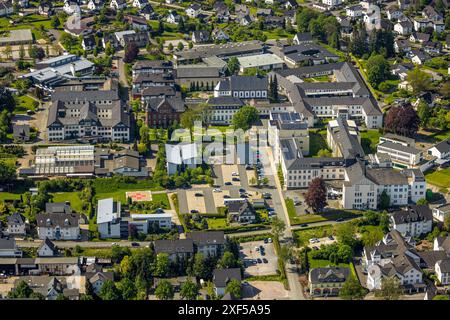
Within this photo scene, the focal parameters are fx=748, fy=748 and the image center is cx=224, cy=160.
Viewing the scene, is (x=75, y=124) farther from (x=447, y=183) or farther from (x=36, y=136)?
(x=447, y=183)

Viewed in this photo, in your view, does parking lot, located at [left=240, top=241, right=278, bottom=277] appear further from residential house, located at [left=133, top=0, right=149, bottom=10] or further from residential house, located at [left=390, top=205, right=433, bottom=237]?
residential house, located at [left=133, top=0, right=149, bottom=10]

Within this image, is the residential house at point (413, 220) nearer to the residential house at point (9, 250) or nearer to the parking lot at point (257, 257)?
the parking lot at point (257, 257)

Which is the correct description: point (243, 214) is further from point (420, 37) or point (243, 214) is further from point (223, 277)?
point (420, 37)

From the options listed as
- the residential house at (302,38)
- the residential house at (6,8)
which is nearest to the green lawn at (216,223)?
the residential house at (302,38)

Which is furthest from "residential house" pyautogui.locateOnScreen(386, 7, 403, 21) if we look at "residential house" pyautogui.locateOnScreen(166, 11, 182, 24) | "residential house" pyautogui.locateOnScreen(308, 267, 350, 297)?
"residential house" pyautogui.locateOnScreen(308, 267, 350, 297)
